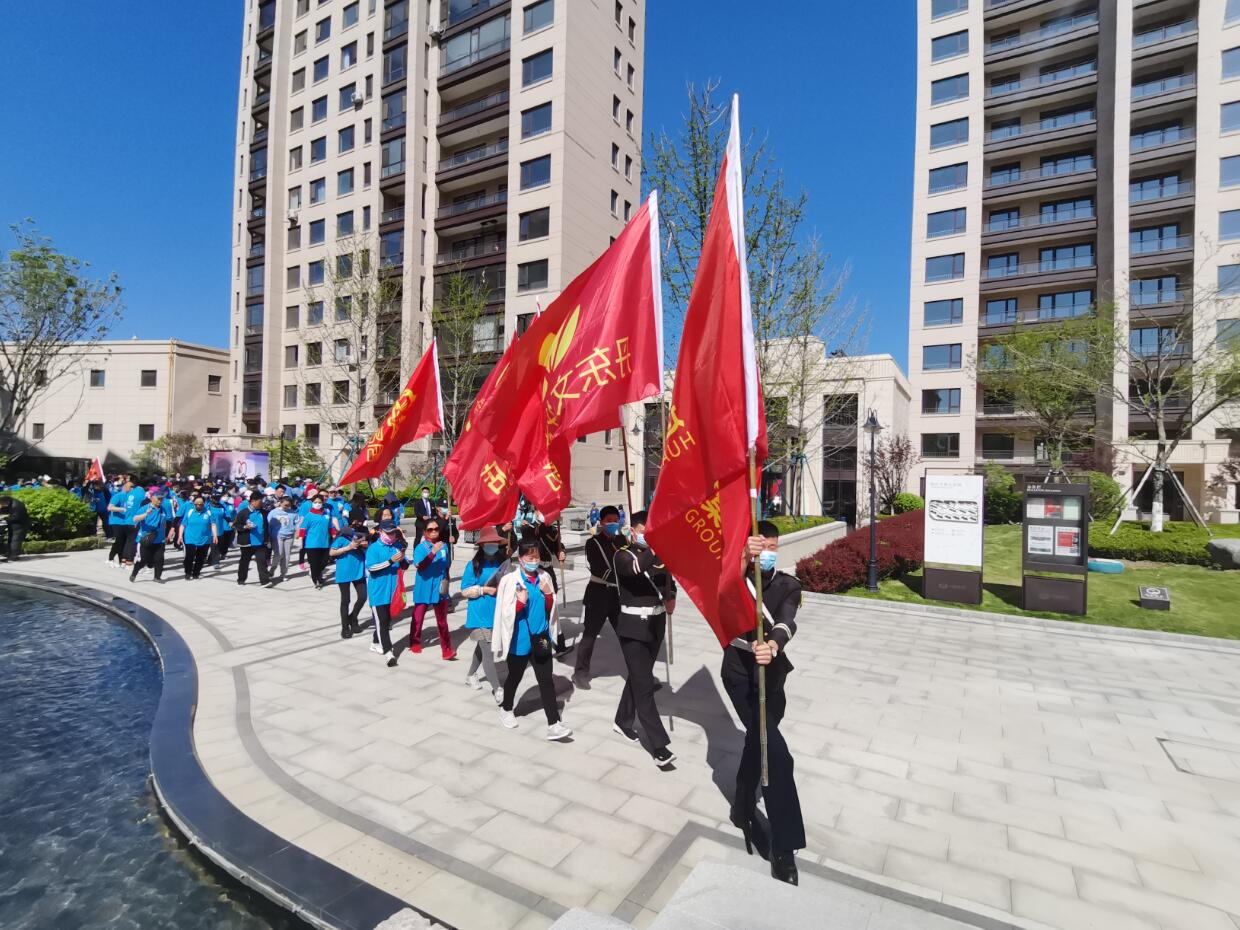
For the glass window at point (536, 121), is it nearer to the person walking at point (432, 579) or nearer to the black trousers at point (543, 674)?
the person walking at point (432, 579)

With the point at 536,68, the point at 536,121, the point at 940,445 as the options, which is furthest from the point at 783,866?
the point at 940,445

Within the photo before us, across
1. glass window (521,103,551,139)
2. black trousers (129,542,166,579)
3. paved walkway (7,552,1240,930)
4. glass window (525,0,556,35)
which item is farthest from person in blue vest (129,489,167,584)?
glass window (525,0,556,35)

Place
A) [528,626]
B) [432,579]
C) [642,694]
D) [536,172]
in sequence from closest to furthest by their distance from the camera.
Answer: [642,694]
[528,626]
[432,579]
[536,172]

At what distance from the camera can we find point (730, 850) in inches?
168

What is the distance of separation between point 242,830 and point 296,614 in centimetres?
753

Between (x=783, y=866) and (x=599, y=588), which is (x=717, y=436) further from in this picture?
(x=599, y=588)

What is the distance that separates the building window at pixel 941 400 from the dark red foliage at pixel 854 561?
25.0 meters

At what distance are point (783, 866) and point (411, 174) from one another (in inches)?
1645

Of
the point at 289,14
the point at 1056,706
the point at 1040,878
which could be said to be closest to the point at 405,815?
the point at 1040,878

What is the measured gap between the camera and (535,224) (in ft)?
112

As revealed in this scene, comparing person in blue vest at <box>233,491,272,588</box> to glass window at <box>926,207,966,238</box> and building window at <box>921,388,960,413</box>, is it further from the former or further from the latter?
glass window at <box>926,207,966,238</box>

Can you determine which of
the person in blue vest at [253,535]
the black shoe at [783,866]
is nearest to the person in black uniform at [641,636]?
the black shoe at [783,866]

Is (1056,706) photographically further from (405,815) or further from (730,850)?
(405,815)

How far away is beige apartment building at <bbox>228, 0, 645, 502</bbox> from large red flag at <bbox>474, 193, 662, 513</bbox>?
84.8 feet
